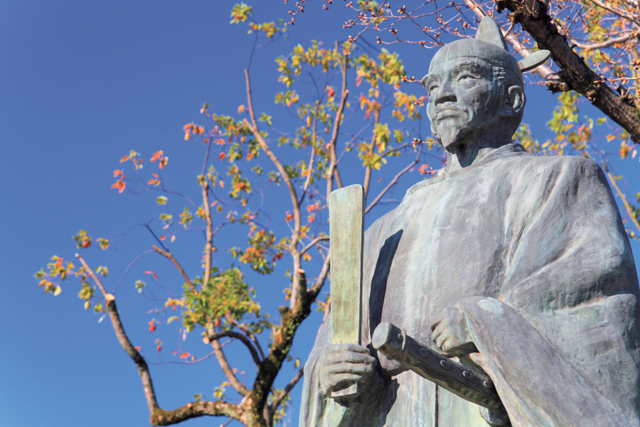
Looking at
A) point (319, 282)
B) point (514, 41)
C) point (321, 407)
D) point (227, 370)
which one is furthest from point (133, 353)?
point (321, 407)

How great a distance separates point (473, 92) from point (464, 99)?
54 mm

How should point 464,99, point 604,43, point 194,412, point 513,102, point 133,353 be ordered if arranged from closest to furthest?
point 464,99, point 513,102, point 604,43, point 194,412, point 133,353

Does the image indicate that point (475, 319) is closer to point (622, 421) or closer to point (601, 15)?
point (622, 421)

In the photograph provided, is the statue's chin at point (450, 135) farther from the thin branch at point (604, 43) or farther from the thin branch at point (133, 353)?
the thin branch at point (133, 353)

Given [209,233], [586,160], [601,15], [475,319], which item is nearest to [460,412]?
[475,319]

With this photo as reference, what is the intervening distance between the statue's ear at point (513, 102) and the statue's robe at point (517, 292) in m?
0.16

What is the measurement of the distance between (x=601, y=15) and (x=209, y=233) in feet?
19.3

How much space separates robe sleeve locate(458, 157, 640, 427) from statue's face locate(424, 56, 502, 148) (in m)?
0.52

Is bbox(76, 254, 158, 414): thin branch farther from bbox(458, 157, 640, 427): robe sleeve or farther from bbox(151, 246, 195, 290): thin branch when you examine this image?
bbox(458, 157, 640, 427): robe sleeve

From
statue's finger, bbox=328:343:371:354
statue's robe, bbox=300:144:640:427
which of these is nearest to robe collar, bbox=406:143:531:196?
statue's robe, bbox=300:144:640:427

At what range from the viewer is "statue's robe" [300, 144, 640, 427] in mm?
3006

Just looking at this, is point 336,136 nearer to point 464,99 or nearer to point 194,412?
point 194,412

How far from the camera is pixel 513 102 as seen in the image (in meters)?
3.95

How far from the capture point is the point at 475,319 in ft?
10.1
